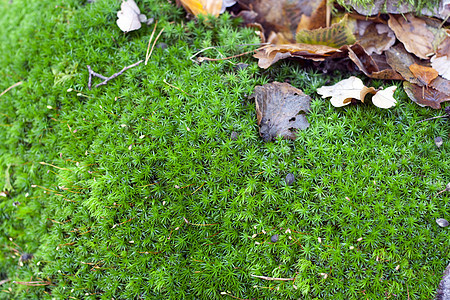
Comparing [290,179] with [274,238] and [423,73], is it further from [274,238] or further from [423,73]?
[423,73]

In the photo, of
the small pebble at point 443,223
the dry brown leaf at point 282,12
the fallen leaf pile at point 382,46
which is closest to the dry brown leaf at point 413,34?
the fallen leaf pile at point 382,46

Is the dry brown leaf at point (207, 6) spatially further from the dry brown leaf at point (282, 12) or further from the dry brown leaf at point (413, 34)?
the dry brown leaf at point (413, 34)

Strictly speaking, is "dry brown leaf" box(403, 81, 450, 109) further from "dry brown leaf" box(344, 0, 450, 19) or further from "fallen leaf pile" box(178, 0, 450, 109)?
"dry brown leaf" box(344, 0, 450, 19)

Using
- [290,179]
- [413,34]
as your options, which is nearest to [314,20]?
[413,34]

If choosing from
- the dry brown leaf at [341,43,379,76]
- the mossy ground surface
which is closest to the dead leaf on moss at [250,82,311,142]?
the mossy ground surface

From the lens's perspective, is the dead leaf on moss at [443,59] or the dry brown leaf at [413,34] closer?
the dead leaf on moss at [443,59]

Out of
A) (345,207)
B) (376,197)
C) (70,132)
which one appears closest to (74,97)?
(70,132)
